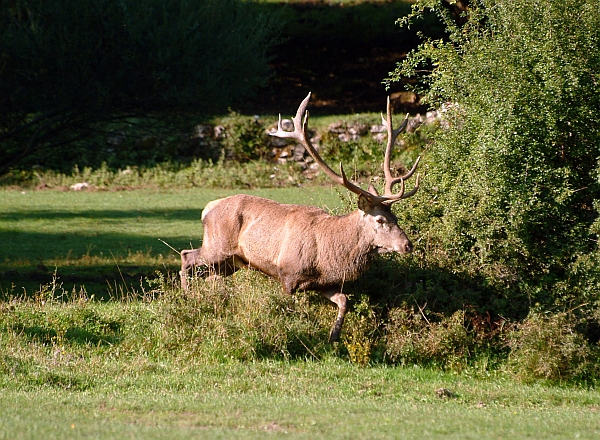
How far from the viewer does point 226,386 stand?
10.4 meters

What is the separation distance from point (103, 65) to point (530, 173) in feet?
28.9

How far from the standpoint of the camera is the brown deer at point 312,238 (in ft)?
39.5

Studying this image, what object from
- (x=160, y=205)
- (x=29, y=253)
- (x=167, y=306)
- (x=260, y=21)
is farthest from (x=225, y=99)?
(x=160, y=205)

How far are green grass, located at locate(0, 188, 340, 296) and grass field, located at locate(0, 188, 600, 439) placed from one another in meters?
3.06

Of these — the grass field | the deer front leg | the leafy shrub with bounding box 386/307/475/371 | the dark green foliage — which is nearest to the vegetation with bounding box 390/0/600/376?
the leafy shrub with bounding box 386/307/475/371

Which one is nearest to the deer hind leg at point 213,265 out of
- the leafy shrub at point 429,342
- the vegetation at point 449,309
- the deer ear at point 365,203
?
the vegetation at point 449,309

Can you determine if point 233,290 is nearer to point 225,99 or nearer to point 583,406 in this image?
point 583,406

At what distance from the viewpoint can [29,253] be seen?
2084 centimetres

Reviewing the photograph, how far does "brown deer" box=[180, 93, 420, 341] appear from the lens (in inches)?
475

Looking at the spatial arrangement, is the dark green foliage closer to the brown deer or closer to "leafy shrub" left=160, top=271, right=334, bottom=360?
the brown deer

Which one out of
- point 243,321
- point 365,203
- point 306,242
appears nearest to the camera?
point 243,321

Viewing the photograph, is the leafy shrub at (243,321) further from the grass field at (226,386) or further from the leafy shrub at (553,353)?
the leafy shrub at (553,353)

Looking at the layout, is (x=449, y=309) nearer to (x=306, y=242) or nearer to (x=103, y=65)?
(x=306, y=242)

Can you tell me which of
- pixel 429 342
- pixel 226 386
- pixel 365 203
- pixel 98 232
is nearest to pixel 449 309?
pixel 429 342
